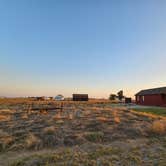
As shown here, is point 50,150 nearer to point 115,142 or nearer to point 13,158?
point 13,158

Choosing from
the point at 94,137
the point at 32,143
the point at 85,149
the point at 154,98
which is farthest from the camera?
the point at 154,98

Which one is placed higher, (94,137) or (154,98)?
(154,98)

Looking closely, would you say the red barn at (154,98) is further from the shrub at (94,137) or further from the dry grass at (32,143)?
the dry grass at (32,143)

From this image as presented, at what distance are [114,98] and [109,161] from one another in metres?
65.3

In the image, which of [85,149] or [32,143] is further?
[32,143]

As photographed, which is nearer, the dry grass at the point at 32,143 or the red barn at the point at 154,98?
the dry grass at the point at 32,143

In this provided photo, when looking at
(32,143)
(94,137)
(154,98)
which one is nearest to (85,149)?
(94,137)

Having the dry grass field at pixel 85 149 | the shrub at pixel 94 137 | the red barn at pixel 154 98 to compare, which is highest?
the red barn at pixel 154 98

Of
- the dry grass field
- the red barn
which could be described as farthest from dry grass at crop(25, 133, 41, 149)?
the red barn

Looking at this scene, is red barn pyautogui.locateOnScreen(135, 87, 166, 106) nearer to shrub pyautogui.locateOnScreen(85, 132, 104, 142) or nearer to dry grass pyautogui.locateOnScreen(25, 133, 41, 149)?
shrub pyautogui.locateOnScreen(85, 132, 104, 142)

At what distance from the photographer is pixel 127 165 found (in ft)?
13.7

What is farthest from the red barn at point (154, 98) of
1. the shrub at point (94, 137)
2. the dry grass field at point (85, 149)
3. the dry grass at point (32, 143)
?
the dry grass at point (32, 143)

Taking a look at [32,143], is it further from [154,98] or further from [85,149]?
[154,98]

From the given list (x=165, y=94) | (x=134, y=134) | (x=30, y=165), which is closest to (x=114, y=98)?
(x=165, y=94)
